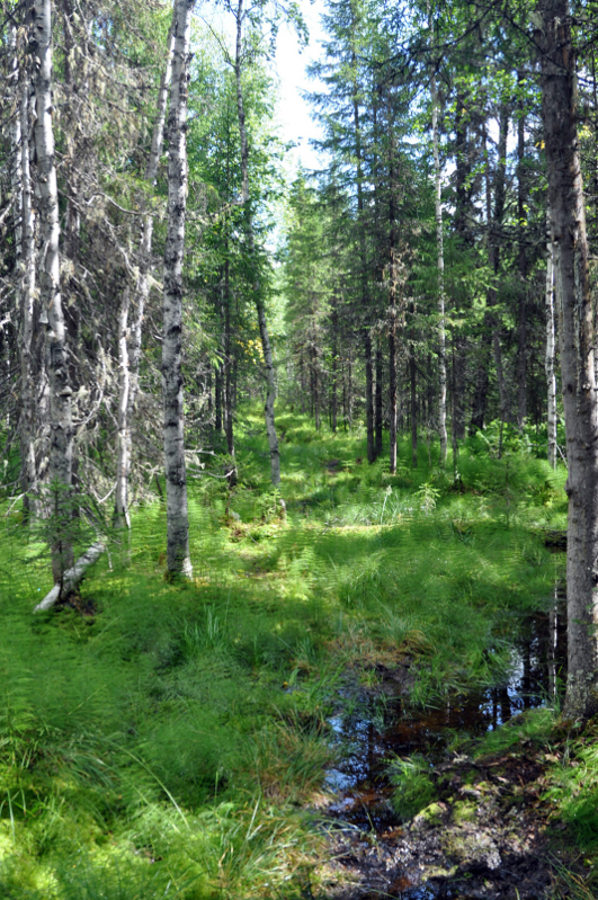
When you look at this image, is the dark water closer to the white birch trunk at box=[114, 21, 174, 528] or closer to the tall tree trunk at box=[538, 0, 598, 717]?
the tall tree trunk at box=[538, 0, 598, 717]

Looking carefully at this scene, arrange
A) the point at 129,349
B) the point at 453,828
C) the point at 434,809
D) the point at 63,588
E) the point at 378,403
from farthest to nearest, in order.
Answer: the point at 378,403 < the point at 129,349 < the point at 63,588 < the point at 434,809 < the point at 453,828

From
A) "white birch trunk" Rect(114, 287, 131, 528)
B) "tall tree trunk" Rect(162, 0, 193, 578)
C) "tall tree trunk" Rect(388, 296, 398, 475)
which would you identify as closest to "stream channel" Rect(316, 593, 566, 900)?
"tall tree trunk" Rect(162, 0, 193, 578)

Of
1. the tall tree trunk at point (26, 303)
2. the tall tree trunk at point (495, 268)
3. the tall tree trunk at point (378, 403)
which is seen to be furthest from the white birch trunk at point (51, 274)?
the tall tree trunk at point (378, 403)

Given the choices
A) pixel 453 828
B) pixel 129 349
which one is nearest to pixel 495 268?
pixel 129 349

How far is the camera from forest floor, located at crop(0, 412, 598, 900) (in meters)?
3.09

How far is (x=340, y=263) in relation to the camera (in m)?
21.4

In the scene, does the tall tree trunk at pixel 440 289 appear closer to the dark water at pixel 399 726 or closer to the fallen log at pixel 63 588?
the dark water at pixel 399 726

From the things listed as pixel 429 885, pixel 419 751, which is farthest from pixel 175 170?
pixel 429 885

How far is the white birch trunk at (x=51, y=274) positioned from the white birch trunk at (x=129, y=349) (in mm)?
2061

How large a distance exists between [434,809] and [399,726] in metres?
1.29

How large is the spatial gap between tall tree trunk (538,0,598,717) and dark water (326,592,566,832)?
120 centimetres

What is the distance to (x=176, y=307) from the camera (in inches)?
289

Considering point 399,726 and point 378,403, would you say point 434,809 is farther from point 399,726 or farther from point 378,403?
point 378,403

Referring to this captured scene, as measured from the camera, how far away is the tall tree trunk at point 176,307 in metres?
7.16
